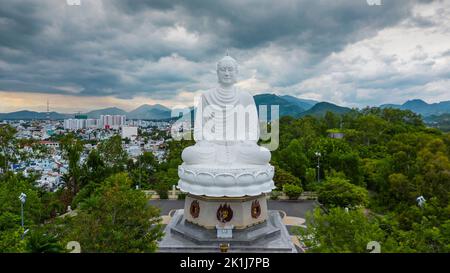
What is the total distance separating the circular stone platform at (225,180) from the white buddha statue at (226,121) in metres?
0.80

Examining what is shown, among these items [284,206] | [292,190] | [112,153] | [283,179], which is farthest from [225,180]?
[112,153]

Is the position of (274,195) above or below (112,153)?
below

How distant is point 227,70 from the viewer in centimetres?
1232

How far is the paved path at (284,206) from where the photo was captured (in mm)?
16030

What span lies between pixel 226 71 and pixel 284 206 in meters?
8.29

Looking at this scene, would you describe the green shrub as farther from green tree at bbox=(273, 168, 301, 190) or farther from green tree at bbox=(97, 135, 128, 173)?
green tree at bbox=(97, 135, 128, 173)

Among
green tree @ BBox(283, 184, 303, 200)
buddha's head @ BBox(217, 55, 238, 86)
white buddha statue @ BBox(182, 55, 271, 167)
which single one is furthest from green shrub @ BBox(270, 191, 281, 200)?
buddha's head @ BBox(217, 55, 238, 86)

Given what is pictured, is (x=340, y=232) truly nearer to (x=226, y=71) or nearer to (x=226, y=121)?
(x=226, y=121)

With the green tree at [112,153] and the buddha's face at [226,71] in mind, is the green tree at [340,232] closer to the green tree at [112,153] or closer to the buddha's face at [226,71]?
the buddha's face at [226,71]

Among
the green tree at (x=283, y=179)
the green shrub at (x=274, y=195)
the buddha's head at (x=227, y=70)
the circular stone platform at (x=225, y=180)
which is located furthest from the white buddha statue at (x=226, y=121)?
the green tree at (x=283, y=179)

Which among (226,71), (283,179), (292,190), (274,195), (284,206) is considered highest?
(226,71)

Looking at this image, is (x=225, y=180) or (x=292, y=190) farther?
(x=292, y=190)

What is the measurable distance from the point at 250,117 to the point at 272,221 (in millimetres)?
4055
